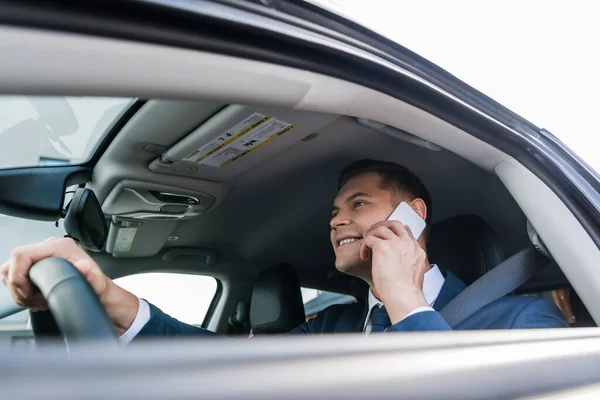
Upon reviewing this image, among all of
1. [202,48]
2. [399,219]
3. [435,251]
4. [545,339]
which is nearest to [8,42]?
[202,48]

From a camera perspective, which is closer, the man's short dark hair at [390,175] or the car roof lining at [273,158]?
the car roof lining at [273,158]

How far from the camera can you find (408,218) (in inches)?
73.3

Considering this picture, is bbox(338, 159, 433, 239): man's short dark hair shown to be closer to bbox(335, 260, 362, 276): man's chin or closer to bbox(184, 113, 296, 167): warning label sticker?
bbox(335, 260, 362, 276): man's chin

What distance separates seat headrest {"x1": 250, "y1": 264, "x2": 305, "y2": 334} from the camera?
2.26 meters

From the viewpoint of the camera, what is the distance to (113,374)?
16.0 inches

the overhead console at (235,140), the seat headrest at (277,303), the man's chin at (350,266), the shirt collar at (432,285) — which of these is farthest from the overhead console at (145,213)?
the shirt collar at (432,285)

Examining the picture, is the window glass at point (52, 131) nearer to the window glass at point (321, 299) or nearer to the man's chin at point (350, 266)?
the man's chin at point (350, 266)

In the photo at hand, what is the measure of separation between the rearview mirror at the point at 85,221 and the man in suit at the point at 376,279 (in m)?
0.23

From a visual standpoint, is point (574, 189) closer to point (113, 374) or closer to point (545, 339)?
point (545, 339)

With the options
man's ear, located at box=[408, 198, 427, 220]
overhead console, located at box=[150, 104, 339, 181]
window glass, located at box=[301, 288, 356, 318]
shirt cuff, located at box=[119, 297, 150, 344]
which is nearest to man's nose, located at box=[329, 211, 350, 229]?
man's ear, located at box=[408, 198, 427, 220]

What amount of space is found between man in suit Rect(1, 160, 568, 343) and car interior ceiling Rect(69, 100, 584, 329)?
0.12 m

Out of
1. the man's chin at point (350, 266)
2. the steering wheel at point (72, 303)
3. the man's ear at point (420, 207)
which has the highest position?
the man's ear at point (420, 207)

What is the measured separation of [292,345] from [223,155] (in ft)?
3.97

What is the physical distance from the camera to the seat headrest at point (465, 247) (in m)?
2.05
